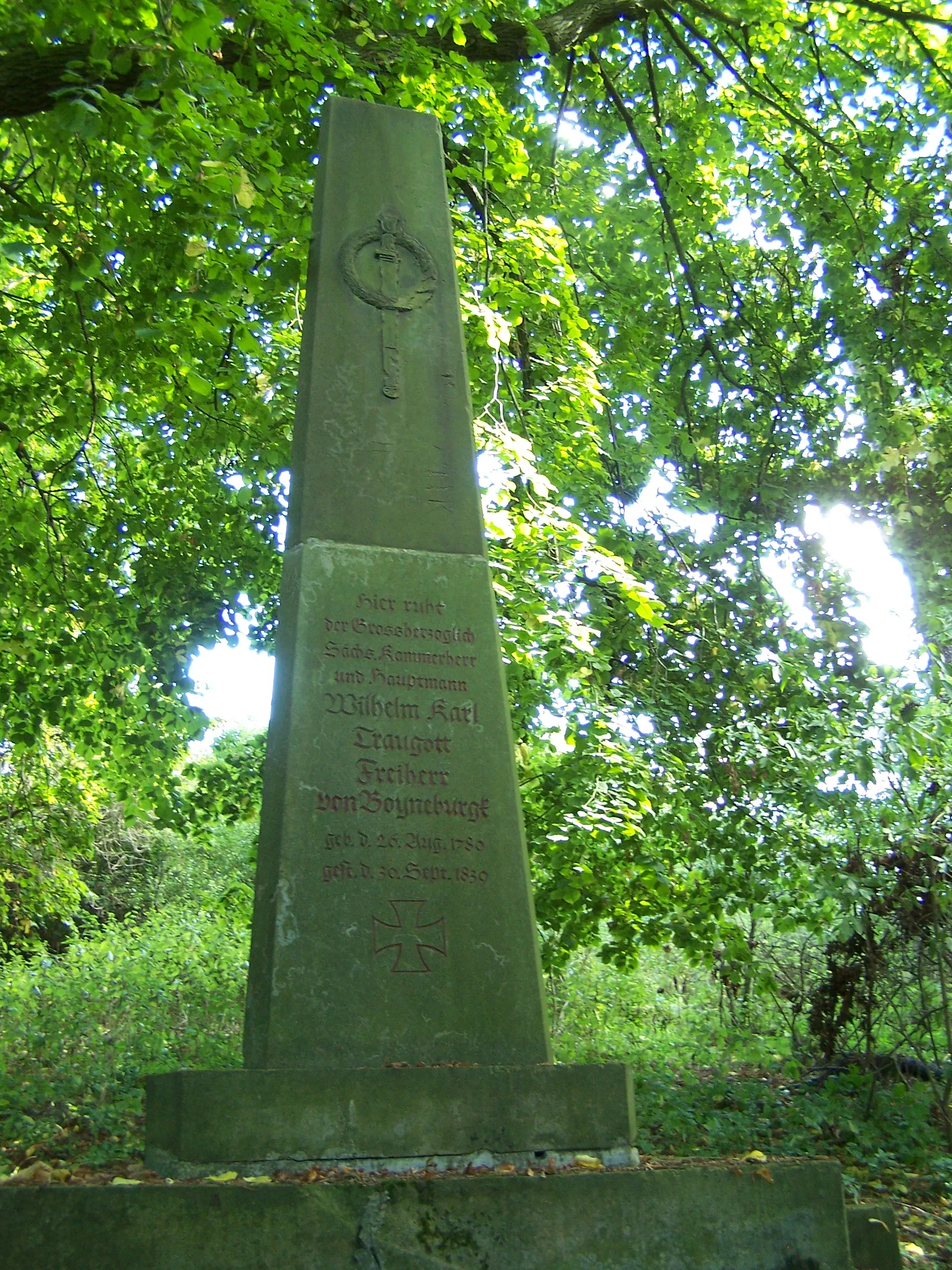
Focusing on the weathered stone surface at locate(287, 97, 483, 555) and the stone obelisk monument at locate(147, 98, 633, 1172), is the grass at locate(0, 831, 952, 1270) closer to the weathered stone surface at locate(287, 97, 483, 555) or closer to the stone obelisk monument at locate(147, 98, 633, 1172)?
the stone obelisk monument at locate(147, 98, 633, 1172)

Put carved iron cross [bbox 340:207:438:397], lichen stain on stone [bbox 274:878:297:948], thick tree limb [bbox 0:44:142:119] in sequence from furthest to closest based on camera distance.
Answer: thick tree limb [bbox 0:44:142:119] → carved iron cross [bbox 340:207:438:397] → lichen stain on stone [bbox 274:878:297:948]

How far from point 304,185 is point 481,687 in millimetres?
4690

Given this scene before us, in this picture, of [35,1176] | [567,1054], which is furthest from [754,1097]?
[35,1176]

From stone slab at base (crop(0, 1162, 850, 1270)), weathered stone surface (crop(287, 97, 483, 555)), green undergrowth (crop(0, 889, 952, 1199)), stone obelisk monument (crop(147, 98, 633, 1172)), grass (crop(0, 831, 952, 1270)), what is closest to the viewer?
stone slab at base (crop(0, 1162, 850, 1270))

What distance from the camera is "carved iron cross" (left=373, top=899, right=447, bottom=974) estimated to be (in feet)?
10.9

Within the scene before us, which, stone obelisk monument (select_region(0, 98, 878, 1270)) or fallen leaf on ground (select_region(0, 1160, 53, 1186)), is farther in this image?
fallen leaf on ground (select_region(0, 1160, 53, 1186))

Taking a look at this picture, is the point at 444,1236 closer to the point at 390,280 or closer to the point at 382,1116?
the point at 382,1116

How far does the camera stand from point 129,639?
9.36 metres

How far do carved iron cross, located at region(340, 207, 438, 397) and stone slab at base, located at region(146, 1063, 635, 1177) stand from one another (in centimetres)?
229

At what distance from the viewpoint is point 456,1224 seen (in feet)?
A: 8.45

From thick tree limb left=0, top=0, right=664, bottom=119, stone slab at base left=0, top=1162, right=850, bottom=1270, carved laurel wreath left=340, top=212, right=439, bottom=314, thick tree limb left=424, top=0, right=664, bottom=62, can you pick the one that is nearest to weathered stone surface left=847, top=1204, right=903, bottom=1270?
stone slab at base left=0, top=1162, right=850, bottom=1270

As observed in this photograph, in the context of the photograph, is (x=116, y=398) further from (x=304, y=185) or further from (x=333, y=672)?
(x=333, y=672)

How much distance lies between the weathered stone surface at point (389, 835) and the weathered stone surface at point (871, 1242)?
0.94 m

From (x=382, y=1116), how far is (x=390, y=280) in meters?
2.85
